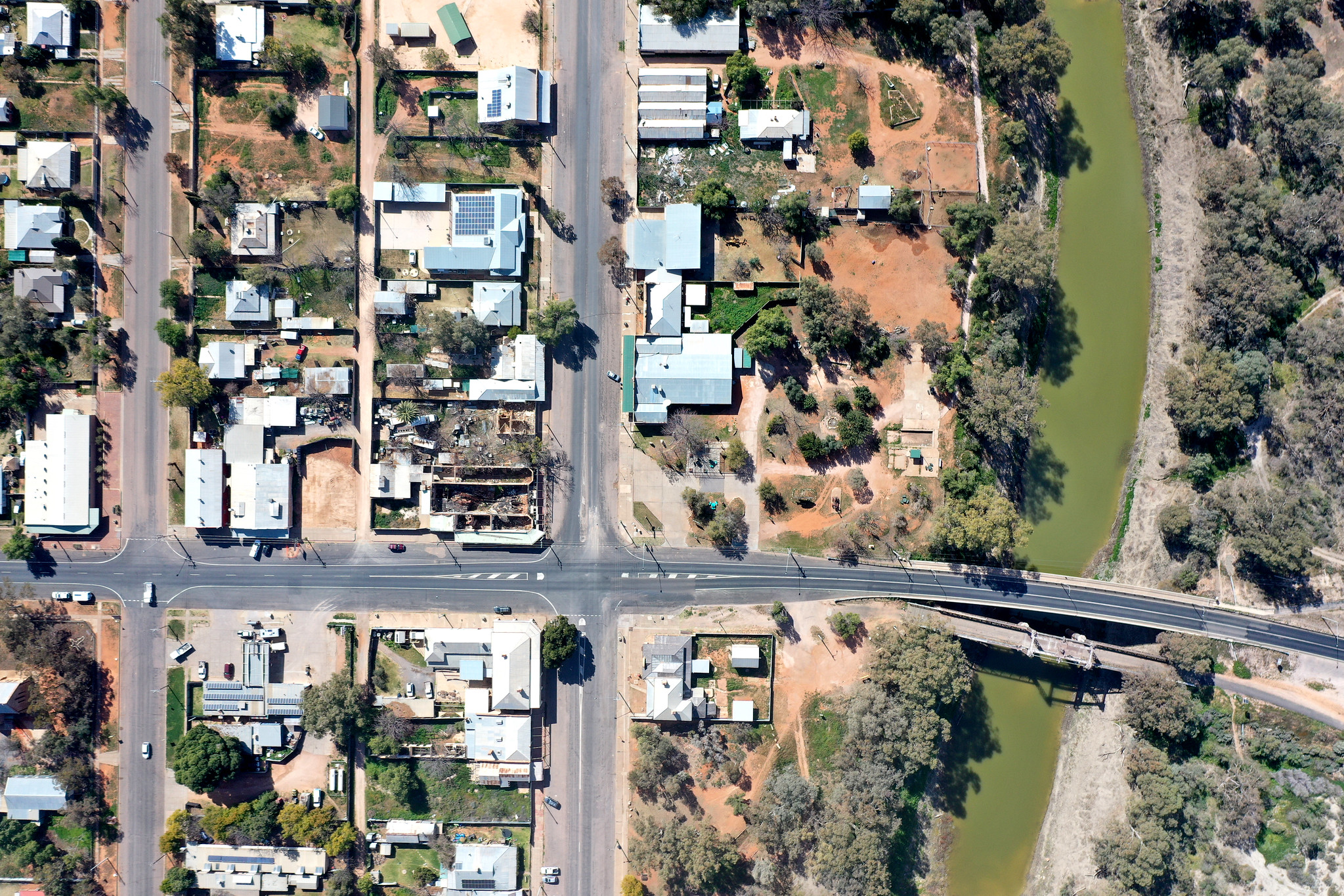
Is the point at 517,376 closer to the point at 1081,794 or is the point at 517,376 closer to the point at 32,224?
the point at 32,224

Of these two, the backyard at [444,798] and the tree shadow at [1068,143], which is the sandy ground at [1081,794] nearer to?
the backyard at [444,798]

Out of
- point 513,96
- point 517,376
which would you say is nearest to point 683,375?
point 517,376

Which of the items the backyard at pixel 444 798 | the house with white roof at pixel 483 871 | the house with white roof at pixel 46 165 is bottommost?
the house with white roof at pixel 483 871

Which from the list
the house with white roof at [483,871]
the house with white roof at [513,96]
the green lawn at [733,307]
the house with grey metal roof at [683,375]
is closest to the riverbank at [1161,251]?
the green lawn at [733,307]

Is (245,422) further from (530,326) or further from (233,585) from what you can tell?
(530,326)

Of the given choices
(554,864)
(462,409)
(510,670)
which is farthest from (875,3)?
(554,864)

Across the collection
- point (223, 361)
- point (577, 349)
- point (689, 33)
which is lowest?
point (223, 361)
